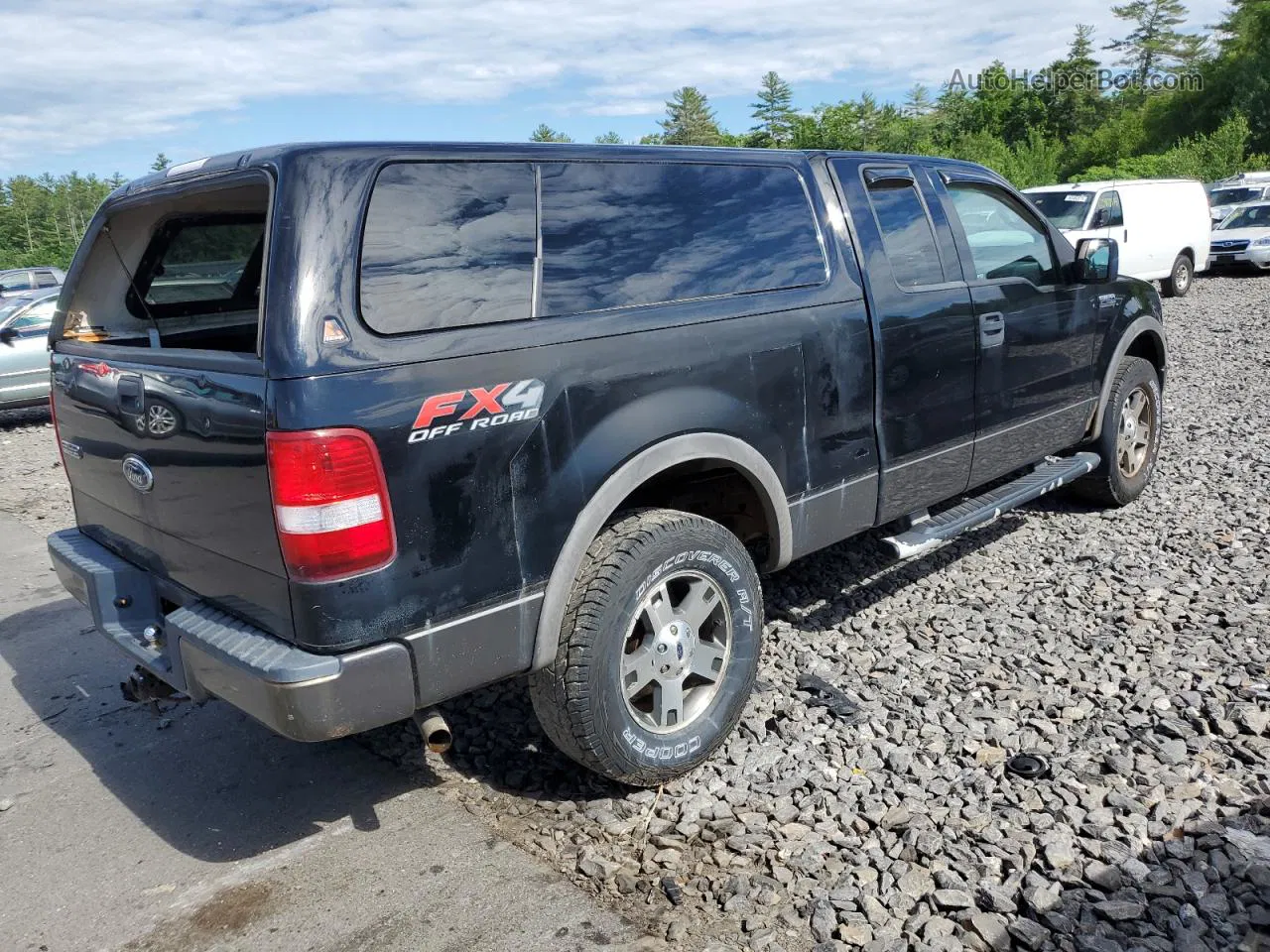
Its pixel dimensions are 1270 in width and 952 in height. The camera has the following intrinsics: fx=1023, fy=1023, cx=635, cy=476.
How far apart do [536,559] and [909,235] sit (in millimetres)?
2428

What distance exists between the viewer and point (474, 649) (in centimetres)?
289

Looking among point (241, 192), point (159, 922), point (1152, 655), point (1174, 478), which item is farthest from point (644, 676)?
point (1174, 478)

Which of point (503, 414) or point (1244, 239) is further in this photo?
point (1244, 239)

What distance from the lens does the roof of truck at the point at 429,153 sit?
2744mm

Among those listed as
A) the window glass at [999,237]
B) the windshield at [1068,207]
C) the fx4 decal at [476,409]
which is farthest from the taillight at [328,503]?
the windshield at [1068,207]

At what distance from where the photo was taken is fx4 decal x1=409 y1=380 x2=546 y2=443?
271 centimetres

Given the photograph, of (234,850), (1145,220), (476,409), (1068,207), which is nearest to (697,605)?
(476,409)

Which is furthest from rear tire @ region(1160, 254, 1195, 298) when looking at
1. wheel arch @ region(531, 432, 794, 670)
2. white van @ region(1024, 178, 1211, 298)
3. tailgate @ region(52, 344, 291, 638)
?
tailgate @ region(52, 344, 291, 638)

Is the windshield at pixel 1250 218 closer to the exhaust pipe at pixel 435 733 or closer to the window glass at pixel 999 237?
the window glass at pixel 999 237

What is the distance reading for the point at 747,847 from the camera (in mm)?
3098

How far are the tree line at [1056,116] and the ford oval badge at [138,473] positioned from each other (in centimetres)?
4808

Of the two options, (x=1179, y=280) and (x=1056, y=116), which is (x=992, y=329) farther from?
(x=1056, y=116)

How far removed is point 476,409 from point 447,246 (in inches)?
18.7

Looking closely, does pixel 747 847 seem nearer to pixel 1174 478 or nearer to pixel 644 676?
pixel 644 676
